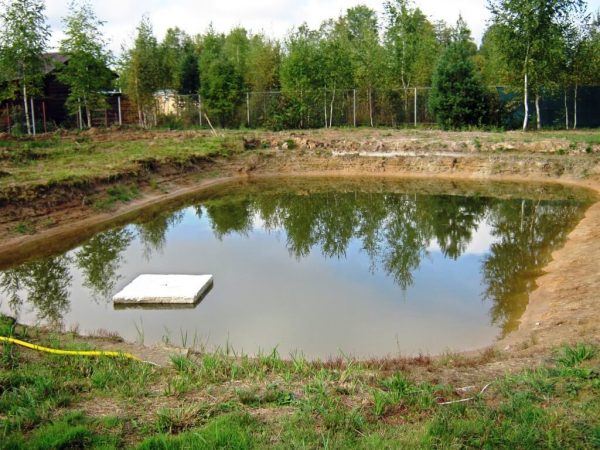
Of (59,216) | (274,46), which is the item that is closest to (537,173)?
(59,216)

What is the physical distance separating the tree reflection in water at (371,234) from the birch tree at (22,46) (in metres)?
12.1

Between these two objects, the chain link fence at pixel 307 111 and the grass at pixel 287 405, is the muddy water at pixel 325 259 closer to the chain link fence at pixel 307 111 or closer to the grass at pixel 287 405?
the grass at pixel 287 405

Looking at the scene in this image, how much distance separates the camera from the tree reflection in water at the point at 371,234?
9.90 meters

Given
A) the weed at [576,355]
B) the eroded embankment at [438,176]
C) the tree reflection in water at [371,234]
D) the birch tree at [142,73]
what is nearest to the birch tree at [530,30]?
the eroded embankment at [438,176]

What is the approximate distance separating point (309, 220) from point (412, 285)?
5.68 m

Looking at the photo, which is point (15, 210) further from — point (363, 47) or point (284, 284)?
point (363, 47)

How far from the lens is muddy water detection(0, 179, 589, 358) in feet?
25.7

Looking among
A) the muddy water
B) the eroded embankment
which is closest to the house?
the eroded embankment

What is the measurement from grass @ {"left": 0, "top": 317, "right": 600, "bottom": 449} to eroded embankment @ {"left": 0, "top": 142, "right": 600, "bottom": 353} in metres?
1.53

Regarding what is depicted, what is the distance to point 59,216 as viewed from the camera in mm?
13898

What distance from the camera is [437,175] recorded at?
21172 mm

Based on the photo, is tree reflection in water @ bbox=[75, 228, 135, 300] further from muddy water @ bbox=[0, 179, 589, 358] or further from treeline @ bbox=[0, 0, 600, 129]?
treeline @ bbox=[0, 0, 600, 129]

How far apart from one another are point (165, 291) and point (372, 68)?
2325 centimetres

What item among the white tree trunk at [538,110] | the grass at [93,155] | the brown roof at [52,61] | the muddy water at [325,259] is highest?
the brown roof at [52,61]
